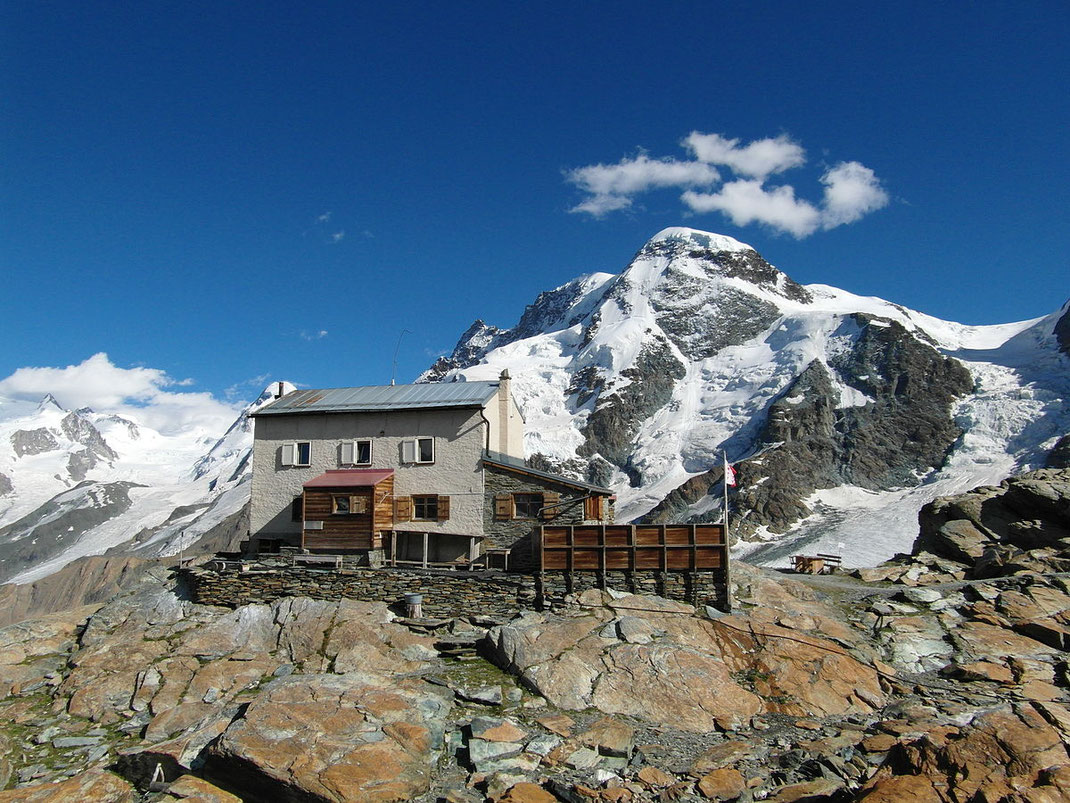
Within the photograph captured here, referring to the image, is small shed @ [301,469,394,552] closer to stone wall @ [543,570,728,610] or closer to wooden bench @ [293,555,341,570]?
wooden bench @ [293,555,341,570]

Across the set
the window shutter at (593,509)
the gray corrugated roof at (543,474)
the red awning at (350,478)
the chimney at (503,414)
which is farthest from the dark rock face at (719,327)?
the red awning at (350,478)

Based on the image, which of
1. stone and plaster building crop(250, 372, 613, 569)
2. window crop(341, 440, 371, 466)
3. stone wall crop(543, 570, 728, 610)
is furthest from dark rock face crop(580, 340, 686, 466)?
stone wall crop(543, 570, 728, 610)

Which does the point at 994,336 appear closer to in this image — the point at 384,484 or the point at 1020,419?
Answer: the point at 1020,419

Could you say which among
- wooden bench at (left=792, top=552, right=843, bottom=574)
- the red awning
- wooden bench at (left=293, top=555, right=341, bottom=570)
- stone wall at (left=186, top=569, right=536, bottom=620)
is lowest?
wooden bench at (left=792, top=552, right=843, bottom=574)

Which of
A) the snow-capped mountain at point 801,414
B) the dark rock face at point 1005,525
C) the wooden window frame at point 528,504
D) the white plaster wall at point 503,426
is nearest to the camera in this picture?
the wooden window frame at point 528,504

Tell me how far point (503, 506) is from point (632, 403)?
144 meters

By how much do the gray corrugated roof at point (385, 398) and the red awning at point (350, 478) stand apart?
2915 mm

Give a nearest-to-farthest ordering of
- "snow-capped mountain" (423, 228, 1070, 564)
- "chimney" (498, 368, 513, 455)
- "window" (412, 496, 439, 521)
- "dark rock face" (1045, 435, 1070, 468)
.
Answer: "window" (412, 496, 439, 521), "chimney" (498, 368, 513, 455), "dark rock face" (1045, 435, 1070, 468), "snow-capped mountain" (423, 228, 1070, 564)

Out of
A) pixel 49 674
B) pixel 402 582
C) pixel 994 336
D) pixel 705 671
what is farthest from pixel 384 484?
pixel 994 336

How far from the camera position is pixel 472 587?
87.9 ft

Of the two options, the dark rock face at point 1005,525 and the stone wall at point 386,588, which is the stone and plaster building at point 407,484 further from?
the dark rock face at point 1005,525

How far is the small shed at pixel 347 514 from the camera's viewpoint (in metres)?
31.6

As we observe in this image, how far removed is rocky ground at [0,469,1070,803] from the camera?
16438mm

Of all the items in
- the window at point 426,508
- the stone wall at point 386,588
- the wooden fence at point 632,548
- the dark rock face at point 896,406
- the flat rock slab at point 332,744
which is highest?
the dark rock face at point 896,406
